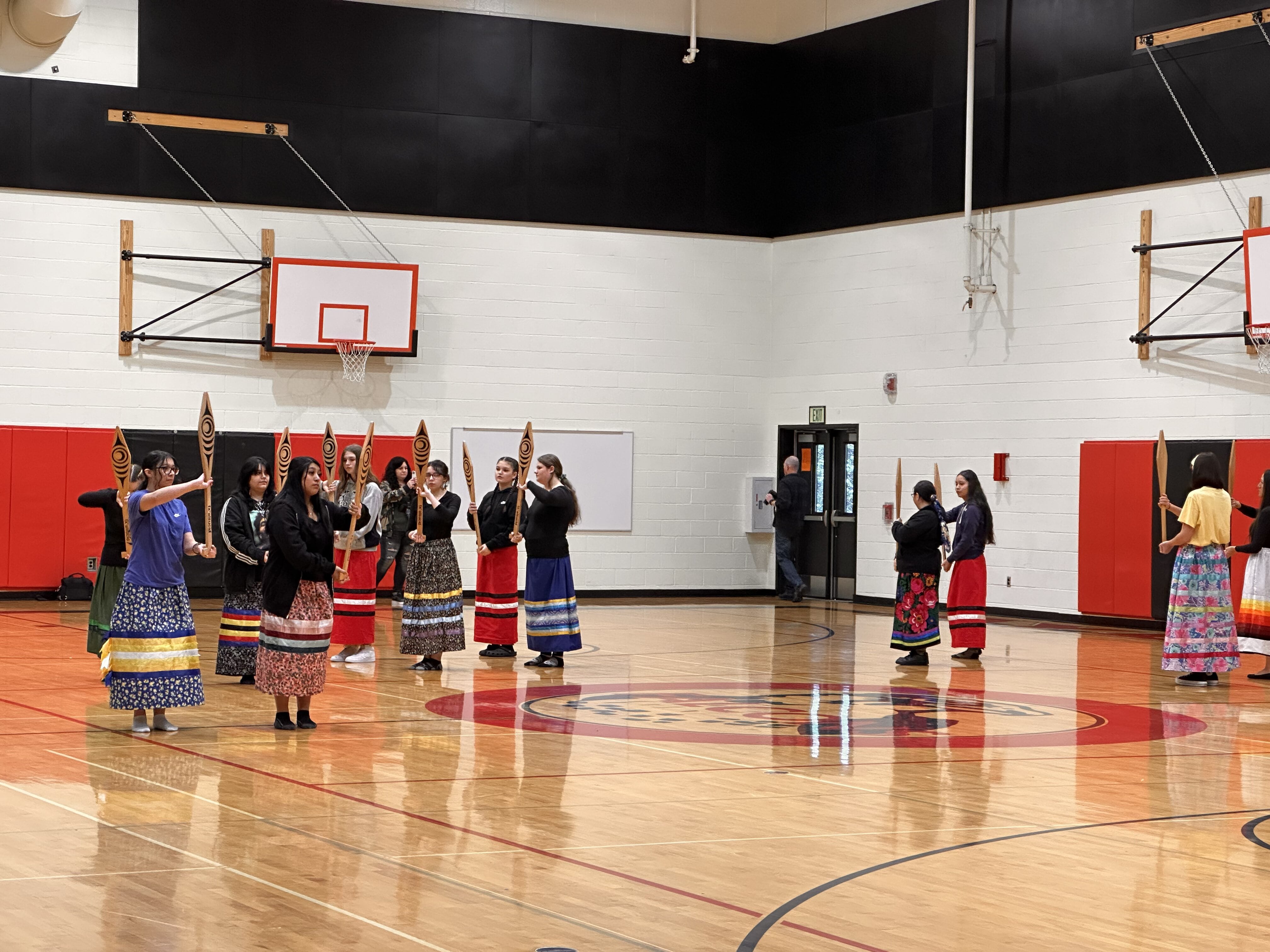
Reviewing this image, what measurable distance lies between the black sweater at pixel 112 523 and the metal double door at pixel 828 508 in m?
12.9

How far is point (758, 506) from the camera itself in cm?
2377

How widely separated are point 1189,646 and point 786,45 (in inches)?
511

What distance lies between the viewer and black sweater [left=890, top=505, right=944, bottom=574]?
14.7m

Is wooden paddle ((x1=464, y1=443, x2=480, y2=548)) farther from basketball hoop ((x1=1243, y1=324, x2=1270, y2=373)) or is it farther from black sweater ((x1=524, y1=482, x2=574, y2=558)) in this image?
basketball hoop ((x1=1243, y1=324, x2=1270, y2=373))

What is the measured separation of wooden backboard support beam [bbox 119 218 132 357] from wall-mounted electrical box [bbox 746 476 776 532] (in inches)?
357

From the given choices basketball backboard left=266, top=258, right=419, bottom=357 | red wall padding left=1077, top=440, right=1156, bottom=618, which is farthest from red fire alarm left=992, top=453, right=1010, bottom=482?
basketball backboard left=266, top=258, right=419, bottom=357

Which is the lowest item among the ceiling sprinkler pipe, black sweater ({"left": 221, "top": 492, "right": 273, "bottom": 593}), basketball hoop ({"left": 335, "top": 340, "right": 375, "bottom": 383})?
black sweater ({"left": 221, "top": 492, "right": 273, "bottom": 593})

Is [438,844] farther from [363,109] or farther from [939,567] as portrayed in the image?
[363,109]

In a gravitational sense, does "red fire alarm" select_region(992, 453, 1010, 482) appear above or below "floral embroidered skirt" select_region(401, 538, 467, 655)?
above

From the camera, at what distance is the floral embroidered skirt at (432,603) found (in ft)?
43.4

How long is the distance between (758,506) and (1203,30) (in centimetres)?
924

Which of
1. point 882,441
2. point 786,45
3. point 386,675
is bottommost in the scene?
point 386,675

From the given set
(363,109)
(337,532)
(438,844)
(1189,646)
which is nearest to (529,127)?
(363,109)

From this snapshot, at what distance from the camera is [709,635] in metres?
17.6
